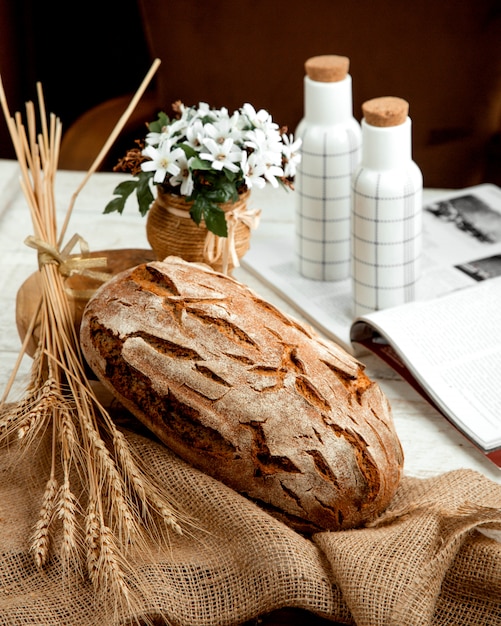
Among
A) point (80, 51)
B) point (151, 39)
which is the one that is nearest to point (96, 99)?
point (80, 51)

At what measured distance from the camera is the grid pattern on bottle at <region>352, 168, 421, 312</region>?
3.97 feet

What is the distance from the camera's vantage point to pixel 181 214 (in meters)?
1.14

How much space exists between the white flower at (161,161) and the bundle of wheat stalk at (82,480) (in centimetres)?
18

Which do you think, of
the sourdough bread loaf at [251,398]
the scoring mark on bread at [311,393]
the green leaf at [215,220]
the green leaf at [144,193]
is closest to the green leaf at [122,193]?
the green leaf at [144,193]

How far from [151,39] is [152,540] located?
1477 mm

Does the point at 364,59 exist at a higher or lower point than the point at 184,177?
lower

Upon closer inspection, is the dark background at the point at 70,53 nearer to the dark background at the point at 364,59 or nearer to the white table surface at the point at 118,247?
the dark background at the point at 364,59

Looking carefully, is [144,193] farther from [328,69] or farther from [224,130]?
[328,69]

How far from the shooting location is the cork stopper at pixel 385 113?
3.79 ft

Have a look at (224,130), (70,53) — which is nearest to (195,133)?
(224,130)

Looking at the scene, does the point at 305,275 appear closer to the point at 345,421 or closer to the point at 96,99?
the point at 345,421

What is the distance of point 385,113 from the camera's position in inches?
45.4

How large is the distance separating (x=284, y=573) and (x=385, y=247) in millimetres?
541

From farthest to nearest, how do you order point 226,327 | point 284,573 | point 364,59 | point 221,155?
point 364,59, point 221,155, point 226,327, point 284,573
